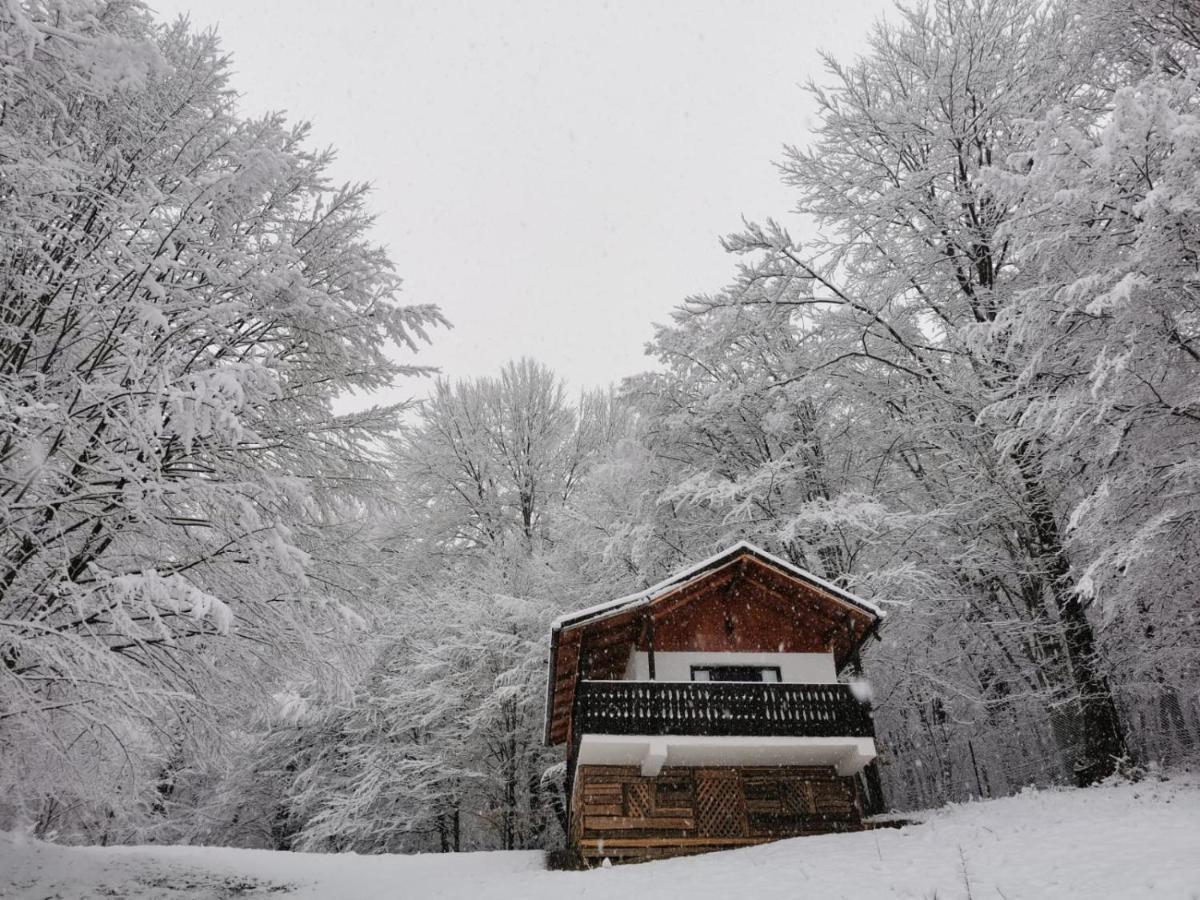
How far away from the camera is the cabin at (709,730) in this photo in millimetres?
14969

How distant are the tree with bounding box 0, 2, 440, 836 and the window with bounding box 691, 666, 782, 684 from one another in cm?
872

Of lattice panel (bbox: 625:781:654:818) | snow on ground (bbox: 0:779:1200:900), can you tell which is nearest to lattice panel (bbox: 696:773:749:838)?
lattice panel (bbox: 625:781:654:818)

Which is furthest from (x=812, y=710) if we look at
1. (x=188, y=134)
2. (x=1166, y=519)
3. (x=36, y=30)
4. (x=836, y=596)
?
(x=36, y=30)

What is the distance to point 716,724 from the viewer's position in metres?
15.0

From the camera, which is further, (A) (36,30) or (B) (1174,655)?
(B) (1174,655)

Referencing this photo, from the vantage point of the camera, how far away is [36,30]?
5.41 metres

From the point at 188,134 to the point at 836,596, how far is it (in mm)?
13495

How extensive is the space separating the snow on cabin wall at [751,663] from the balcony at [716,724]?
148 centimetres

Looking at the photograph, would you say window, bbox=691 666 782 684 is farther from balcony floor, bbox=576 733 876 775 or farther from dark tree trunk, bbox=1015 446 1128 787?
dark tree trunk, bbox=1015 446 1128 787

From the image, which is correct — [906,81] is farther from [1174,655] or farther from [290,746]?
[290,746]

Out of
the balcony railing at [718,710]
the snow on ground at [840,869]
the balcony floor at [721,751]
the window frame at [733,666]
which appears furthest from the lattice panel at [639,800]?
the window frame at [733,666]

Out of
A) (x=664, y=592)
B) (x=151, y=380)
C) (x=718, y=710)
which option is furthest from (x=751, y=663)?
(x=151, y=380)

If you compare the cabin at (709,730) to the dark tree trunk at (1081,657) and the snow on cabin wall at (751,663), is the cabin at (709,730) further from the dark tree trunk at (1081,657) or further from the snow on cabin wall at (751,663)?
the dark tree trunk at (1081,657)

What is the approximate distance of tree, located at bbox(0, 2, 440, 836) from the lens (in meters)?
6.79
